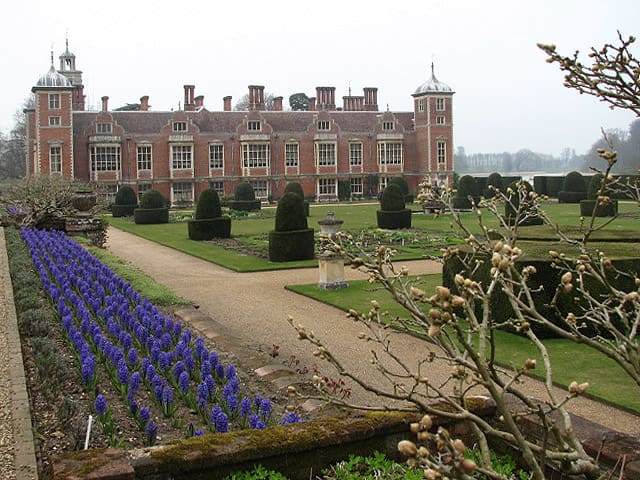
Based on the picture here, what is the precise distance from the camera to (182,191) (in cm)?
4234

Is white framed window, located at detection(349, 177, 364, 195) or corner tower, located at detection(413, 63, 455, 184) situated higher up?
corner tower, located at detection(413, 63, 455, 184)

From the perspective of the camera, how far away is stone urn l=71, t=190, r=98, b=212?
20.0m

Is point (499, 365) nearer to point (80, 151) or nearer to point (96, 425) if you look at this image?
point (96, 425)

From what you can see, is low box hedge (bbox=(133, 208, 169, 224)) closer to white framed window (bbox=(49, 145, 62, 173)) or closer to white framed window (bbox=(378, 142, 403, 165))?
white framed window (bbox=(49, 145, 62, 173))

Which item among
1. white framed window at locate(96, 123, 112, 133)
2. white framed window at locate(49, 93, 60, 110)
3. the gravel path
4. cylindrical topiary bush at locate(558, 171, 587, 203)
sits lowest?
the gravel path

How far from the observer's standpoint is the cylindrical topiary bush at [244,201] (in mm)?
33750

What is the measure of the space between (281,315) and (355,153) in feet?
119

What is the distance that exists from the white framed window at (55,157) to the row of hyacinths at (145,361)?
101 ft

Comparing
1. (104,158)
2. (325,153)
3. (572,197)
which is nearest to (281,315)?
(572,197)

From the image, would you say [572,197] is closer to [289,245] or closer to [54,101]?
[289,245]

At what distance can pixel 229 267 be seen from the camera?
15.0 meters

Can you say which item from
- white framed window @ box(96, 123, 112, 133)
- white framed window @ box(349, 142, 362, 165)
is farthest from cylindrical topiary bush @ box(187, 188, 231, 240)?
white framed window @ box(349, 142, 362, 165)

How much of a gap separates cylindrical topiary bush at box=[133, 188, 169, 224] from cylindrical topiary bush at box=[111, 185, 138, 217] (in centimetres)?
455

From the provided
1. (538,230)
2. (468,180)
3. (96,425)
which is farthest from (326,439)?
(468,180)
